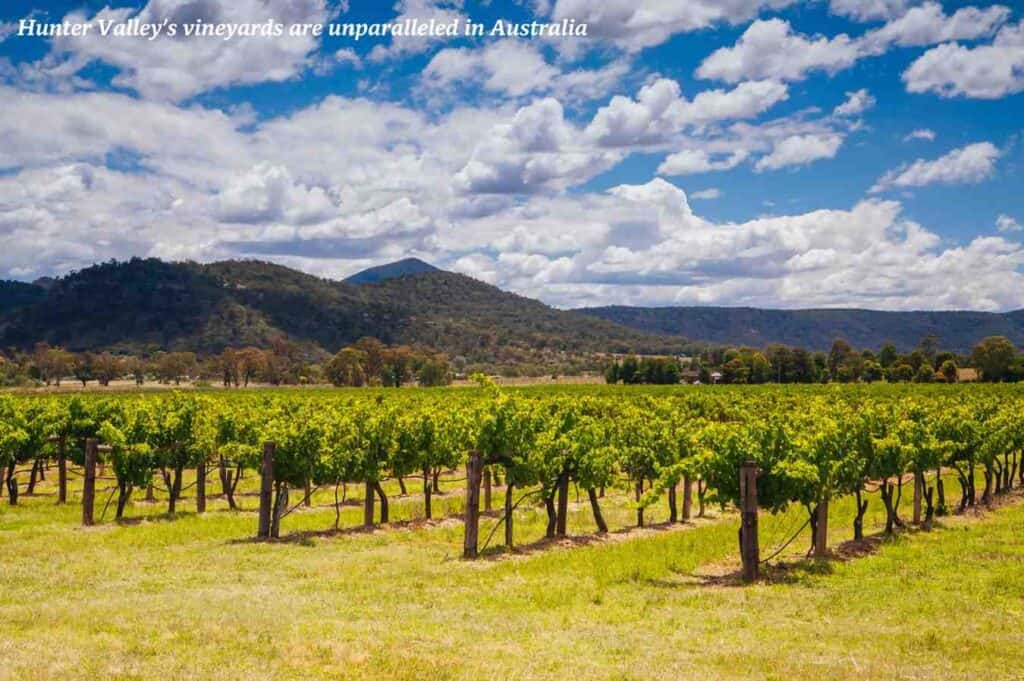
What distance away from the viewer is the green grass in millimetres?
10102

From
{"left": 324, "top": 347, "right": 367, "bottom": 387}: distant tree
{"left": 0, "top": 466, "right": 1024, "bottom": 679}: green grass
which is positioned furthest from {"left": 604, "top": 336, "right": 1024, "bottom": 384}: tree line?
{"left": 0, "top": 466, "right": 1024, "bottom": 679}: green grass

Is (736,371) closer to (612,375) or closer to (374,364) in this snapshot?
(612,375)

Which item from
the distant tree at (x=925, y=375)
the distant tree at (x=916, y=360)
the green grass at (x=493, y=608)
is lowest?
the green grass at (x=493, y=608)

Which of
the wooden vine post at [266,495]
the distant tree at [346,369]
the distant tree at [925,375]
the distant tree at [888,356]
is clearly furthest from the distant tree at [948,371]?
the wooden vine post at [266,495]

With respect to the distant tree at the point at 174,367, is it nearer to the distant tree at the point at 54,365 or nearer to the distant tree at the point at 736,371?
the distant tree at the point at 54,365

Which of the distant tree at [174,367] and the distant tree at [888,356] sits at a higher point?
the distant tree at [888,356]

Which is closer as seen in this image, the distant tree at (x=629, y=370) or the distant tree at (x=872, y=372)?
the distant tree at (x=872, y=372)

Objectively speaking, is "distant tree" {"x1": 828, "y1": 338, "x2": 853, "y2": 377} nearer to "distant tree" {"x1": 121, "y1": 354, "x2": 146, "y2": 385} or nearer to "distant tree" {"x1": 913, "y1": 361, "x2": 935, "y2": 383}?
"distant tree" {"x1": 913, "y1": 361, "x2": 935, "y2": 383}

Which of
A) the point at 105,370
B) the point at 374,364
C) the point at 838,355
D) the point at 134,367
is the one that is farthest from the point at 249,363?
the point at 838,355

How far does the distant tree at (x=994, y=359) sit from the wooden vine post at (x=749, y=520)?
149941 mm

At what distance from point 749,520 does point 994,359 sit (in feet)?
496

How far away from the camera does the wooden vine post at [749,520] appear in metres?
15.6

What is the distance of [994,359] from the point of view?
141875 millimetres

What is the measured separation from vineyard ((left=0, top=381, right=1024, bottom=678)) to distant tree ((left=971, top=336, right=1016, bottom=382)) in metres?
130
